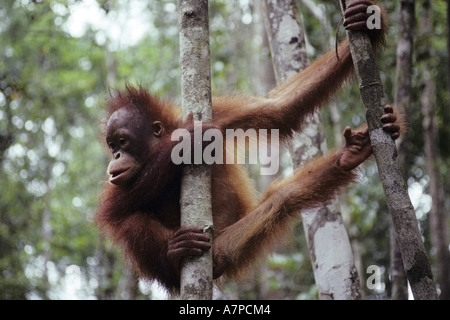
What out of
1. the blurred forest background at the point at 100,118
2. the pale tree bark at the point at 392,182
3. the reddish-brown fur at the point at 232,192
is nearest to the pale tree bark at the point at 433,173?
the blurred forest background at the point at 100,118

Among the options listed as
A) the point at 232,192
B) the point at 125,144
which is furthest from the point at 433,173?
the point at 125,144

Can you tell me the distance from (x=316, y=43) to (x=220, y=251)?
4.56m

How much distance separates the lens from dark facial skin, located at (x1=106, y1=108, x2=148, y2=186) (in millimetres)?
3941

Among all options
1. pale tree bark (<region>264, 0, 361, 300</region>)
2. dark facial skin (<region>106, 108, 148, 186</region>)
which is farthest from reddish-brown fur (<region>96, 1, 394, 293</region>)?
pale tree bark (<region>264, 0, 361, 300</region>)

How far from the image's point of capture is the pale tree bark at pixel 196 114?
119 inches

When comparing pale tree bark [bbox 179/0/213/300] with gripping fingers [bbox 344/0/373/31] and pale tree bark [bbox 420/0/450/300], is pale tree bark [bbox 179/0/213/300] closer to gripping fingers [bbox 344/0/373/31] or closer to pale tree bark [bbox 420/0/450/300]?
gripping fingers [bbox 344/0/373/31]

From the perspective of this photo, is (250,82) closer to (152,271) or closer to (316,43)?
(316,43)

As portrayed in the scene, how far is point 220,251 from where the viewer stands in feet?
13.0

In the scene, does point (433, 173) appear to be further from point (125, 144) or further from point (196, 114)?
point (196, 114)

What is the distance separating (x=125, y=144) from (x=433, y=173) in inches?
126

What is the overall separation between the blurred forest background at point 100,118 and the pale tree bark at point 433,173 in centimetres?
2

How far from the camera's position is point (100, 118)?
18.6ft

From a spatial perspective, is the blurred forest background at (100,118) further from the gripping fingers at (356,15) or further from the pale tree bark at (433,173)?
the gripping fingers at (356,15)
